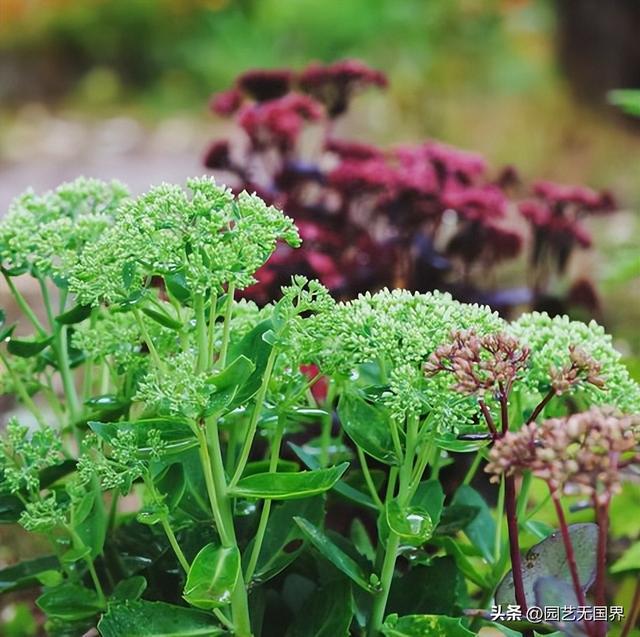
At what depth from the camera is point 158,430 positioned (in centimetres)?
94

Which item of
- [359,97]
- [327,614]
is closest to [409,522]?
[327,614]

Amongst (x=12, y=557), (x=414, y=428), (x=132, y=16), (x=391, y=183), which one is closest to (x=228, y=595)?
(x=414, y=428)

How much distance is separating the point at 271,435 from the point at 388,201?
898 millimetres

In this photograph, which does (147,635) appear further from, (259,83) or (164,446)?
(259,83)

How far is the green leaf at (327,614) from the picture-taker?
1.00 meters

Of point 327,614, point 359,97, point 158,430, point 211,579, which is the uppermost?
point 158,430

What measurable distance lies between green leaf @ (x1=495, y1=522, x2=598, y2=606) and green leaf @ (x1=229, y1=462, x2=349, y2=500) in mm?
243

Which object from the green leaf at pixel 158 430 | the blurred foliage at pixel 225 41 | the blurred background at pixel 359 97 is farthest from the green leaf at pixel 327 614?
the blurred foliage at pixel 225 41

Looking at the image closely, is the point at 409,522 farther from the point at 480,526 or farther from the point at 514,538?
the point at 480,526

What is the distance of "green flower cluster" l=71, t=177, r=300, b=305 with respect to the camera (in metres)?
0.89

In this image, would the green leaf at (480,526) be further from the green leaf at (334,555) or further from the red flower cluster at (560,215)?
the red flower cluster at (560,215)

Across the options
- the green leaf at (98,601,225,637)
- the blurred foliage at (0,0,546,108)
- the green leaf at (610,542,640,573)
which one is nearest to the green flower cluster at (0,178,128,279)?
the green leaf at (98,601,225,637)

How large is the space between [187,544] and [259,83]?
1293 mm

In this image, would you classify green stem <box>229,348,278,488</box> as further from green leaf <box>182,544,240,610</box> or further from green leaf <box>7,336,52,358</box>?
green leaf <box>7,336,52,358</box>
